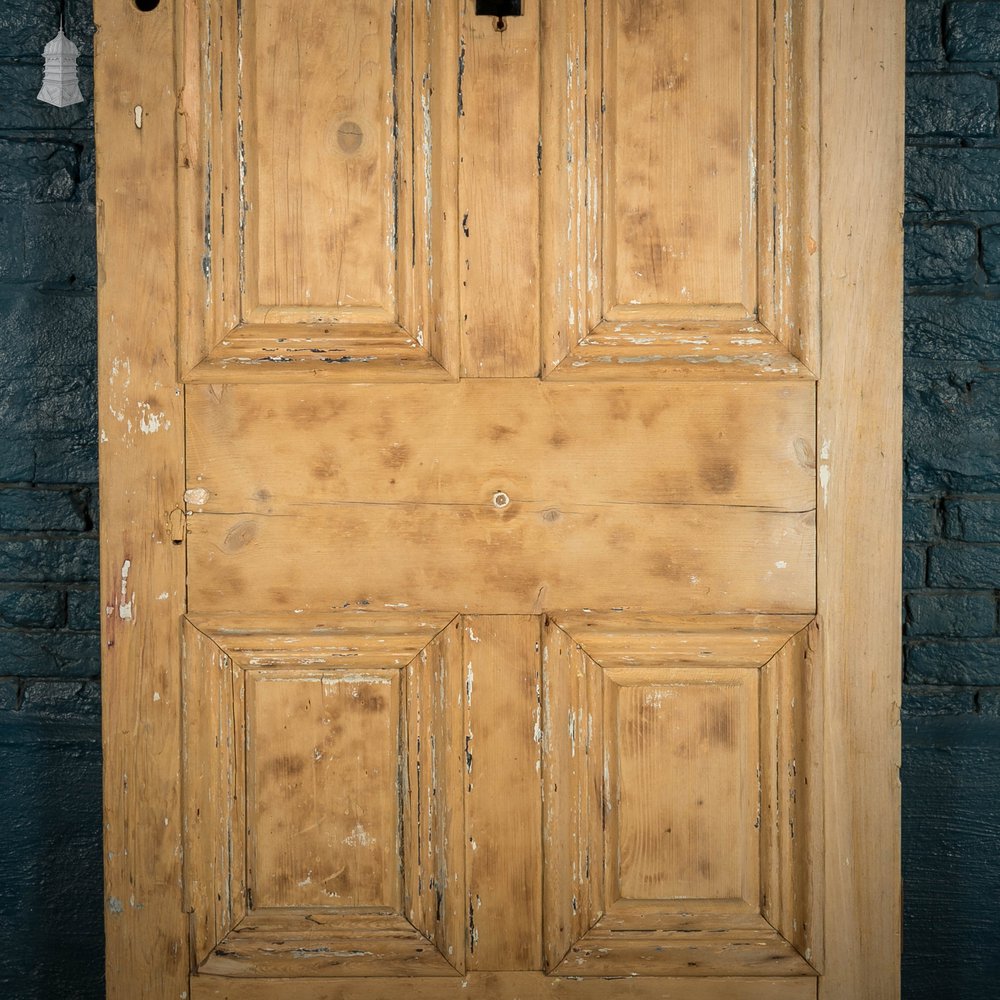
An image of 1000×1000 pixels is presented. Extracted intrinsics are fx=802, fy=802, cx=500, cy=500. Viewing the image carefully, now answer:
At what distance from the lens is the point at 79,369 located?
48.9 inches

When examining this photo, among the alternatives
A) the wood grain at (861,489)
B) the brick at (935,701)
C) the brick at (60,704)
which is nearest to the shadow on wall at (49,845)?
the brick at (60,704)

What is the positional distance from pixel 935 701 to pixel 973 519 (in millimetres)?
285

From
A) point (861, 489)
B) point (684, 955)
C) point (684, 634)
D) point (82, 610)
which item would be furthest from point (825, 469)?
point (82, 610)

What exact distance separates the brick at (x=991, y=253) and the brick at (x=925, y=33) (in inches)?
10.7

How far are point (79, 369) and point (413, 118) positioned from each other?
66 cm

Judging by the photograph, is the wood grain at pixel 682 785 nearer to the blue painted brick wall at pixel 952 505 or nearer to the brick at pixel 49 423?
the blue painted brick wall at pixel 952 505

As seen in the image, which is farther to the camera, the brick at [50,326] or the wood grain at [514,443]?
the brick at [50,326]

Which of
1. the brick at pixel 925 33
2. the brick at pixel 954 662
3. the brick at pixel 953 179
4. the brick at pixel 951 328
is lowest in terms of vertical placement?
the brick at pixel 954 662

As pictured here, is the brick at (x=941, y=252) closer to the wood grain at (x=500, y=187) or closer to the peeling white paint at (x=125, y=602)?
the wood grain at (x=500, y=187)

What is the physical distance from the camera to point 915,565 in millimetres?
1236

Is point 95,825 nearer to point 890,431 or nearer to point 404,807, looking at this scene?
point 404,807

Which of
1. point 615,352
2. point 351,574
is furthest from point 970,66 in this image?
point 351,574

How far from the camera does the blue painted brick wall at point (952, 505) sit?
1.21 meters

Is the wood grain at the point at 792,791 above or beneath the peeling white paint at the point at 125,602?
beneath
